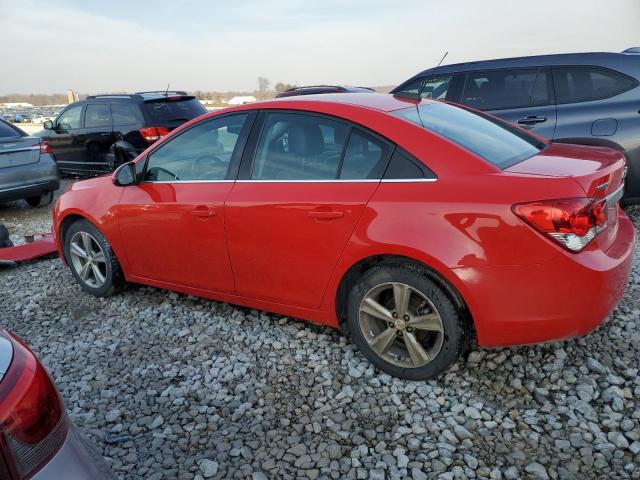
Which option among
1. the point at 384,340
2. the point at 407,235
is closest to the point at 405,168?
the point at 407,235

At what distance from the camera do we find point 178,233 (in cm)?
359

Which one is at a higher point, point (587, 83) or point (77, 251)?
point (587, 83)

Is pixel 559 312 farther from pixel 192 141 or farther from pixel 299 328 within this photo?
pixel 192 141

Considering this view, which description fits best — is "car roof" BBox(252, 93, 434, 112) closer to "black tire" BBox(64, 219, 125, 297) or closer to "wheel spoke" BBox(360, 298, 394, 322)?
"wheel spoke" BBox(360, 298, 394, 322)

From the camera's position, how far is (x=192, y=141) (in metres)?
3.70

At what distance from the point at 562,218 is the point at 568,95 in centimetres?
370

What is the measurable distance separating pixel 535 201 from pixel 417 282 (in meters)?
0.71

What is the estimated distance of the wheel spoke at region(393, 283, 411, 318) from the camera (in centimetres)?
275

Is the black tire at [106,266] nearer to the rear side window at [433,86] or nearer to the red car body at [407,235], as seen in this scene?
the red car body at [407,235]

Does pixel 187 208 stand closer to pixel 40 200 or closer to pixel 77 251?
pixel 77 251

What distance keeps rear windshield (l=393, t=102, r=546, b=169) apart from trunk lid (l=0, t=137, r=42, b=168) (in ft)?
21.7

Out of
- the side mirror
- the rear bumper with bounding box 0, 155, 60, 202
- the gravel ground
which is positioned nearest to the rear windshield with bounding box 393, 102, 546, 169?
the gravel ground

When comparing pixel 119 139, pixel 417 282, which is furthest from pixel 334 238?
pixel 119 139

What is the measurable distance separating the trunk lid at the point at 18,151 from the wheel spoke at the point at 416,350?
691 centimetres
